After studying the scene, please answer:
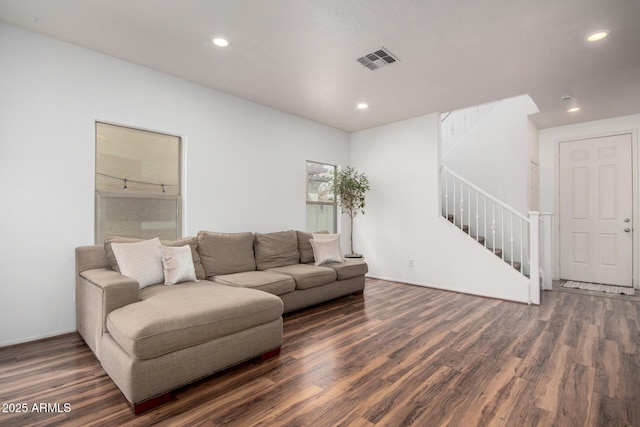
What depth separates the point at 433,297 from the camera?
4.46 metres

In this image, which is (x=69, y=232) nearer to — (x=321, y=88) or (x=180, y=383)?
(x=180, y=383)

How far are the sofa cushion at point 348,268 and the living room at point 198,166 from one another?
116cm

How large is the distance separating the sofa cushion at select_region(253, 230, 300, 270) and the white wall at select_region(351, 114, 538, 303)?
1896 mm

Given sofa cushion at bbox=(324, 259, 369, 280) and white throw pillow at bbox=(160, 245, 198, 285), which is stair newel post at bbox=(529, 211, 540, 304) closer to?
sofa cushion at bbox=(324, 259, 369, 280)

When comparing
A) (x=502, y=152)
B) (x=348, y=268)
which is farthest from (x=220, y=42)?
(x=502, y=152)

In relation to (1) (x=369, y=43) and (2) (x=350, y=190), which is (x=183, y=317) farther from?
(2) (x=350, y=190)

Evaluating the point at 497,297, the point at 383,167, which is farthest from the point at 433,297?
the point at 383,167

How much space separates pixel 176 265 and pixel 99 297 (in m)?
0.80

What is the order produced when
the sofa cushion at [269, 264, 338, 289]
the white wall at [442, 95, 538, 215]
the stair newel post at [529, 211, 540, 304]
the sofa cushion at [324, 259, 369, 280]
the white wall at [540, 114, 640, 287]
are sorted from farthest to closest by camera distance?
the white wall at [540, 114, 640, 287]
the white wall at [442, 95, 538, 215]
the sofa cushion at [324, 259, 369, 280]
the stair newel post at [529, 211, 540, 304]
the sofa cushion at [269, 264, 338, 289]

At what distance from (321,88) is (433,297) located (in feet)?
10.5

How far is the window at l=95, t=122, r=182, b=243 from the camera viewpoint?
3.28 meters

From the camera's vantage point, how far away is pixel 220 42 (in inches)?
117

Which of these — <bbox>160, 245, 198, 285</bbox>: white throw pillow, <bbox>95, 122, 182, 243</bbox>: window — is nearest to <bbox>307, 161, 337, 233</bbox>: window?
<bbox>95, 122, 182, 243</bbox>: window

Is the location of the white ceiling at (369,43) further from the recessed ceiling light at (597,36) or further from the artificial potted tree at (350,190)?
the artificial potted tree at (350,190)
